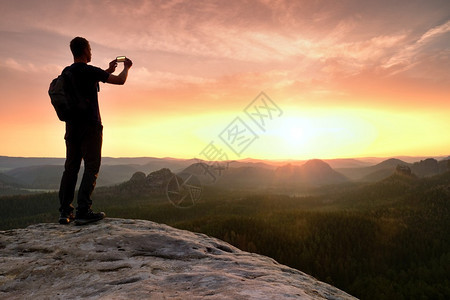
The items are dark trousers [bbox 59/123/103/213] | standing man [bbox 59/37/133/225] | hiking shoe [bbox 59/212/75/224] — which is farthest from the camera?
hiking shoe [bbox 59/212/75/224]

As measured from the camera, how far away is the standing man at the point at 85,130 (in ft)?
16.7

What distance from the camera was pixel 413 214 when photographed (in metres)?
12.2

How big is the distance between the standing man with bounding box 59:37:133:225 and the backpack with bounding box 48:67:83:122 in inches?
2.7

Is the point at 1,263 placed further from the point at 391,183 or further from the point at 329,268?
the point at 391,183

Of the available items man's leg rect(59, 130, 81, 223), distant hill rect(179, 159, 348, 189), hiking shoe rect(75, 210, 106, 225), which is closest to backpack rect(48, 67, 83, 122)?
man's leg rect(59, 130, 81, 223)

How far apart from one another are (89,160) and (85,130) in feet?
1.86

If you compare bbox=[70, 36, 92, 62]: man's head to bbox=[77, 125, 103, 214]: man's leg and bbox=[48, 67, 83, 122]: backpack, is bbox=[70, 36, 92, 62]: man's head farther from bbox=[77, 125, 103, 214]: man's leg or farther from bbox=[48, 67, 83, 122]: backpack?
bbox=[77, 125, 103, 214]: man's leg

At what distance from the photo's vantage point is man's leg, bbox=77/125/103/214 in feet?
17.1

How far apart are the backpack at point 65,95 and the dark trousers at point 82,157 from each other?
0.32 m

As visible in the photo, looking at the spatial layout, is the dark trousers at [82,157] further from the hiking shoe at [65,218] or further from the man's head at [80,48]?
the man's head at [80,48]

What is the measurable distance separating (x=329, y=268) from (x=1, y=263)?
6944 millimetres

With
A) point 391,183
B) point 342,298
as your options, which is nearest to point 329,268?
point 342,298

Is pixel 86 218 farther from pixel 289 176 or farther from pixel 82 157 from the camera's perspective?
→ pixel 289 176

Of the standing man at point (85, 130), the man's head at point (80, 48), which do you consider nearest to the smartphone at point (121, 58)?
the standing man at point (85, 130)
